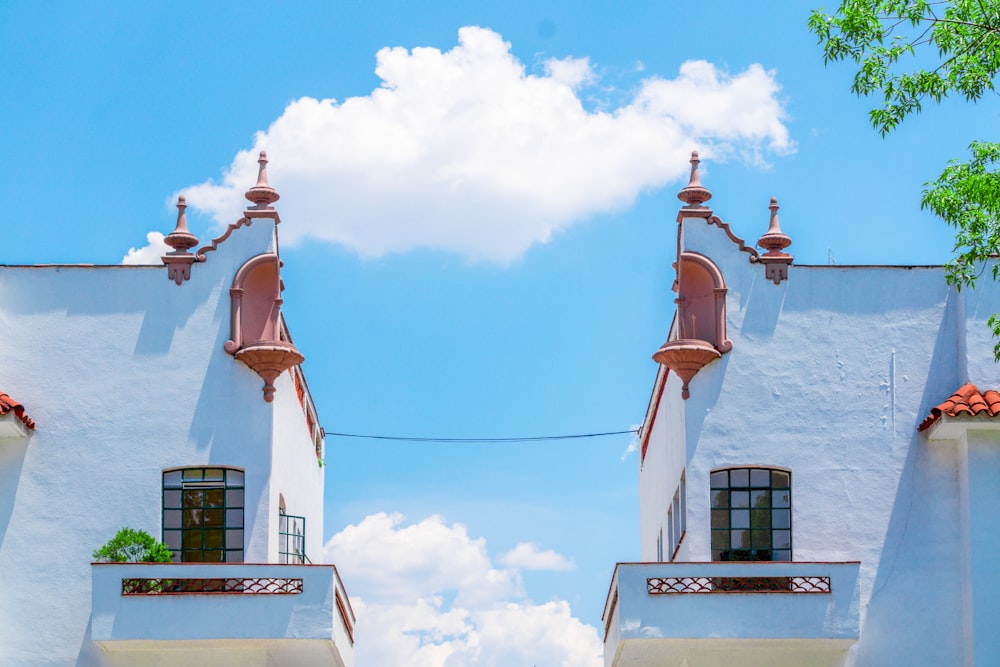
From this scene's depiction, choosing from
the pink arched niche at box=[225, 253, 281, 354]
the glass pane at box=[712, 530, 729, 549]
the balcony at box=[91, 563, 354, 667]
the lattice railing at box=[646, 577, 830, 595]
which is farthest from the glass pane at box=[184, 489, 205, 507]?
the glass pane at box=[712, 530, 729, 549]

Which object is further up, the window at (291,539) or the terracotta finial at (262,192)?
the terracotta finial at (262,192)

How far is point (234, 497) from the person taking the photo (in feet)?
100

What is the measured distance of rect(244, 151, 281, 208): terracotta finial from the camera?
31.7 m

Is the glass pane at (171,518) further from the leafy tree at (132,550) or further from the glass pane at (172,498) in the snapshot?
the leafy tree at (132,550)

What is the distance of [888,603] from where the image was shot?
30.1m

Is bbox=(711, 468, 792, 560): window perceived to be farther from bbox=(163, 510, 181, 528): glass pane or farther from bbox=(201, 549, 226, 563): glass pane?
bbox=(163, 510, 181, 528): glass pane

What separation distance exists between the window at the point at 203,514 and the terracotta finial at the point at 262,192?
487 cm

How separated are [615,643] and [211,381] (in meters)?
8.21

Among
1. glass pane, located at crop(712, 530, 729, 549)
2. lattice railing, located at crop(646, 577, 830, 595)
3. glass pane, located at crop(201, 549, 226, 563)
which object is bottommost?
lattice railing, located at crop(646, 577, 830, 595)

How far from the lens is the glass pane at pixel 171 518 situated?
100ft

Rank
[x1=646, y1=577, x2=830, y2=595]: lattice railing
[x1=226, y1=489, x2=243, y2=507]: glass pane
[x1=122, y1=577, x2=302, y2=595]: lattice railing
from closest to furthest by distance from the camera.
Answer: [x1=122, y1=577, x2=302, y2=595]: lattice railing < [x1=646, y1=577, x2=830, y2=595]: lattice railing < [x1=226, y1=489, x2=243, y2=507]: glass pane

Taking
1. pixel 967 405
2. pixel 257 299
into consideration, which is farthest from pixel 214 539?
pixel 967 405

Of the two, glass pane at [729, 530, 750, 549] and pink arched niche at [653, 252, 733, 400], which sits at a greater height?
pink arched niche at [653, 252, 733, 400]

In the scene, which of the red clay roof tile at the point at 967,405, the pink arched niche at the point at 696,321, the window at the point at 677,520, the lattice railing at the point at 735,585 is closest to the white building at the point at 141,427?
the lattice railing at the point at 735,585
